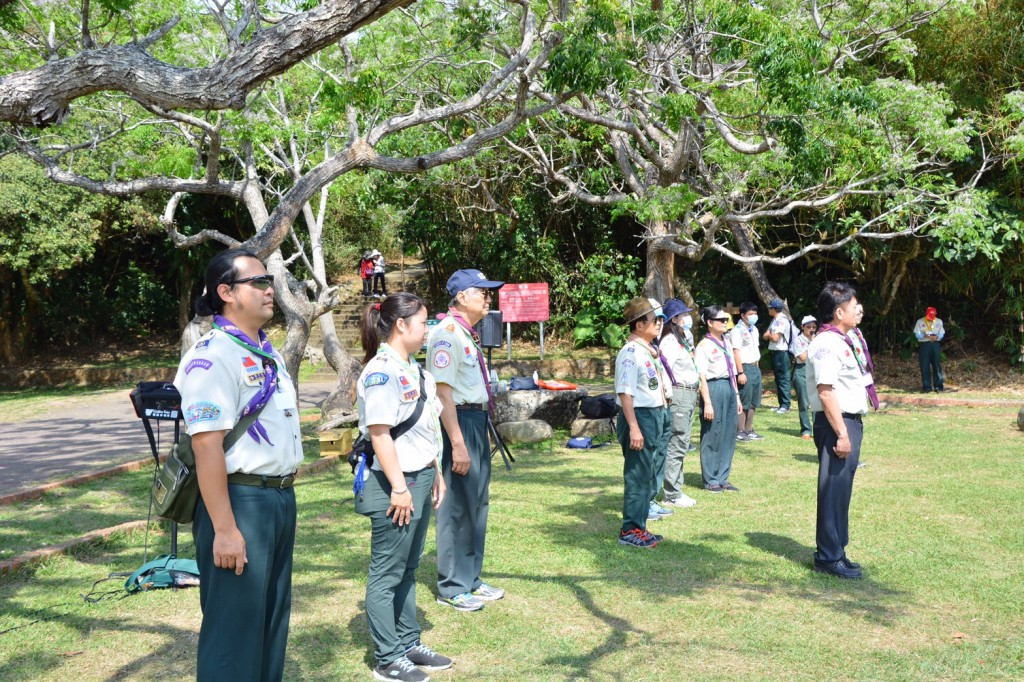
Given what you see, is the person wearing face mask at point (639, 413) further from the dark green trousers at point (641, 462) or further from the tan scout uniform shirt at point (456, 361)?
the tan scout uniform shirt at point (456, 361)

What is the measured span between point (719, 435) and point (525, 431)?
362 centimetres

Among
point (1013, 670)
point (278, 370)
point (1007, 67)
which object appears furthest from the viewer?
point (1007, 67)

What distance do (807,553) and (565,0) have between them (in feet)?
19.7

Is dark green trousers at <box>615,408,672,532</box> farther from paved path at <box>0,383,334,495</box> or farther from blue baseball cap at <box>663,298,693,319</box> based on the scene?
paved path at <box>0,383,334,495</box>

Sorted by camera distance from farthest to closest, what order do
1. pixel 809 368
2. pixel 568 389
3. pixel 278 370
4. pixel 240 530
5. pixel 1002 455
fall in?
1. pixel 568 389
2. pixel 1002 455
3. pixel 809 368
4. pixel 278 370
5. pixel 240 530

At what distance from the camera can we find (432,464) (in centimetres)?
417

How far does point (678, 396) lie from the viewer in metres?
7.76

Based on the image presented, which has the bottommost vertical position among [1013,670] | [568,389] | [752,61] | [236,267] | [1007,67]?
[1013,670]

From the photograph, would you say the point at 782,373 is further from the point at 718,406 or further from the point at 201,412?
the point at 201,412

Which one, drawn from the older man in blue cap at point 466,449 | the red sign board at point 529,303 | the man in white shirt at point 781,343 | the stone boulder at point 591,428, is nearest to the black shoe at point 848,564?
the older man in blue cap at point 466,449

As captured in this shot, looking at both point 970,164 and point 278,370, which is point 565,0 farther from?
point 970,164

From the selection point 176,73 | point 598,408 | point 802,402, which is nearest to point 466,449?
point 176,73

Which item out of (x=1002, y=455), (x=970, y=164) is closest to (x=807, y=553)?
(x=1002, y=455)

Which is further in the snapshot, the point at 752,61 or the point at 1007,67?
the point at 1007,67
